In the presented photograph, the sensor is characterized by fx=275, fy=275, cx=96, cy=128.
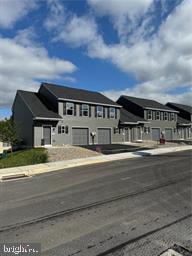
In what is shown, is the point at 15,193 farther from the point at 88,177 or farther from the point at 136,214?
the point at 136,214

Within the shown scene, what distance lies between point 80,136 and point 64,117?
3.25 meters

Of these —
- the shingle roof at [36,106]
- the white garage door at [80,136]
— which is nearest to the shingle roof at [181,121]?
the white garage door at [80,136]

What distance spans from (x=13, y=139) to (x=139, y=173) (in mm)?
15898

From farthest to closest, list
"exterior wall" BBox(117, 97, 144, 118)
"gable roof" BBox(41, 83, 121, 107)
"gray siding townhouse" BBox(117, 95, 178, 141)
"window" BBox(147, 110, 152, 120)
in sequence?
"window" BBox(147, 110, 152, 120) < "exterior wall" BBox(117, 97, 144, 118) < "gray siding townhouse" BBox(117, 95, 178, 141) < "gable roof" BBox(41, 83, 121, 107)

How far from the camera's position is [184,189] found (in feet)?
31.3

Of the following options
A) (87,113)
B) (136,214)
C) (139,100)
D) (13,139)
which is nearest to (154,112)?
(139,100)

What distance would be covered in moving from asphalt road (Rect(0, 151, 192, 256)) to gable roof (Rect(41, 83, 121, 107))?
20.9m

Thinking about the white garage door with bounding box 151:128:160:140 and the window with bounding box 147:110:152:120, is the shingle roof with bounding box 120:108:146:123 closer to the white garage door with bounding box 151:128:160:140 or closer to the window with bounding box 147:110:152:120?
the window with bounding box 147:110:152:120

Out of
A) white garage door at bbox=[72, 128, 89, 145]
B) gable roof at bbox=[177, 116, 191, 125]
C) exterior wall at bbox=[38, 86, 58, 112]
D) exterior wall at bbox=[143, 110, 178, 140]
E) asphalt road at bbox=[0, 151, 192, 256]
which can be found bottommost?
asphalt road at bbox=[0, 151, 192, 256]

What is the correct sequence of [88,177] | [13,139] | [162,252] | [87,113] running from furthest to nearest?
1. [87,113]
2. [13,139]
3. [88,177]
4. [162,252]

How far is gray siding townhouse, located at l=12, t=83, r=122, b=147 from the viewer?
28703 millimetres

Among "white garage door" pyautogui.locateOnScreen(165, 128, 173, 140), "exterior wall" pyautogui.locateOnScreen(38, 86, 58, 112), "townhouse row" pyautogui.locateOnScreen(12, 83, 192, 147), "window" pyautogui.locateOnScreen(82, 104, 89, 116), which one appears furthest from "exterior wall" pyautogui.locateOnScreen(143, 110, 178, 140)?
"exterior wall" pyautogui.locateOnScreen(38, 86, 58, 112)

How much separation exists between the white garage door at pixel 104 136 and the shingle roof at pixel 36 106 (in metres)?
6.92

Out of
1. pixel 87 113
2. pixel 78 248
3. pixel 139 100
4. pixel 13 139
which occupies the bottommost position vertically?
pixel 78 248
